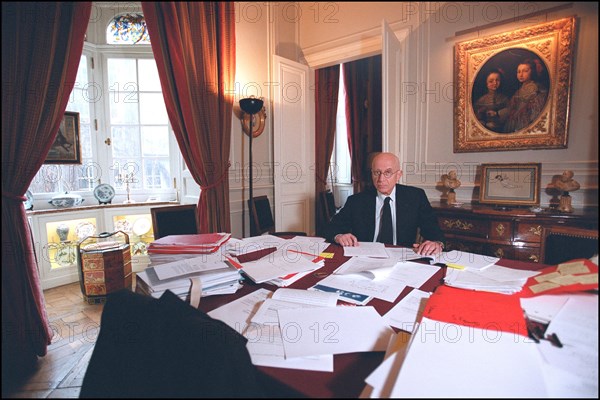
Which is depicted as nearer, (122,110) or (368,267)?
(368,267)

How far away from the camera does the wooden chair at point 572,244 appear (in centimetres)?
42

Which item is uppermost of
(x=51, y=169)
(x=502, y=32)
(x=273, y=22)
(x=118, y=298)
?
(x=273, y=22)

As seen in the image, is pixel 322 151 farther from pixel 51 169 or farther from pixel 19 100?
pixel 19 100

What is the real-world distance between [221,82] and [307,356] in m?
2.12

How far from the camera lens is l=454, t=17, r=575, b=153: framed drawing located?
5.70 feet

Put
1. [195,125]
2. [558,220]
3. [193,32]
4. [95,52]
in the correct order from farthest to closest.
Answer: [95,52] < [195,125] < [193,32] < [558,220]

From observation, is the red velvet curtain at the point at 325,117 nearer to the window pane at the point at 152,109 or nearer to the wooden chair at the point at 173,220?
the window pane at the point at 152,109

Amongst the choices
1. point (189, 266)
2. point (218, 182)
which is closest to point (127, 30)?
point (218, 182)

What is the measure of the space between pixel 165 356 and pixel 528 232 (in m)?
1.92

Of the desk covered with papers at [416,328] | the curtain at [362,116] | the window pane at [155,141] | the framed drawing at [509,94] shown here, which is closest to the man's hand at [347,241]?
the desk covered with papers at [416,328]

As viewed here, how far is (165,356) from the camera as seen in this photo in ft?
1.35

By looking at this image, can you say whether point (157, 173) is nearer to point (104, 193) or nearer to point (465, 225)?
point (104, 193)

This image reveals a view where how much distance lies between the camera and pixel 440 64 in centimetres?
225

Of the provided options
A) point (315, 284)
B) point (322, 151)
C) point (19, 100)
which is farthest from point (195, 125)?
point (322, 151)
